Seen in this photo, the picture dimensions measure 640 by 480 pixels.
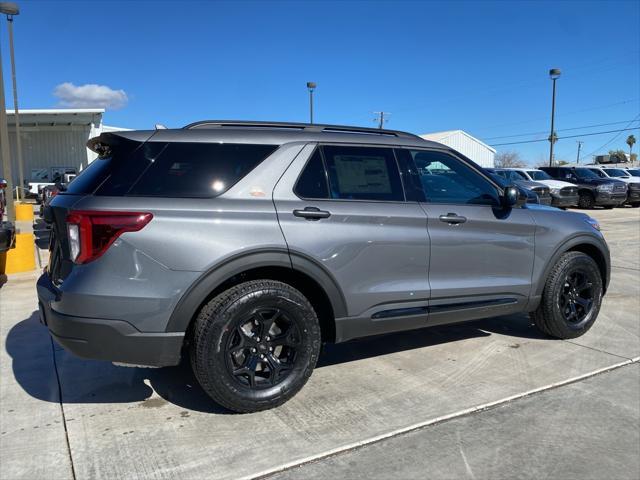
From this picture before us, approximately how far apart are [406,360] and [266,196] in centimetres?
200

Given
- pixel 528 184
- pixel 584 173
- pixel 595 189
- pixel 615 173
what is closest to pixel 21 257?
pixel 528 184

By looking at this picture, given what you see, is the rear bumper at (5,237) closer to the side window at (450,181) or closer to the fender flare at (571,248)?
the side window at (450,181)

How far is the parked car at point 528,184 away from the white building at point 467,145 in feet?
87.4

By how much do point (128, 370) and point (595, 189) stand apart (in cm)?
2171

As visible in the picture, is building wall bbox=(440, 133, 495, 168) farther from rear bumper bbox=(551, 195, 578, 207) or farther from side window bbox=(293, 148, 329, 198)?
side window bbox=(293, 148, 329, 198)

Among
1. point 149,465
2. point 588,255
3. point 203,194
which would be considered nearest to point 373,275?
point 203,194

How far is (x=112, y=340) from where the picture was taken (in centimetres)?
301

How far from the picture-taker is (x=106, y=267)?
295cm

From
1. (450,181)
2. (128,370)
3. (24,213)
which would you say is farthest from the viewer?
(24,213)

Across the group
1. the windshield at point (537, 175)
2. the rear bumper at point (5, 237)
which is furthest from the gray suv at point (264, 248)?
the windshield at point (537, 175)

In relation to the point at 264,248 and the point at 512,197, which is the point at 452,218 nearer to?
the point at 512,197

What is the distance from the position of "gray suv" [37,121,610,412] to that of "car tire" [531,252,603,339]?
55cm

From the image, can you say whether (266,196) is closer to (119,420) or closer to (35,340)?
(119,420)

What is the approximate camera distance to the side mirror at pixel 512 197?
427 centimetres
